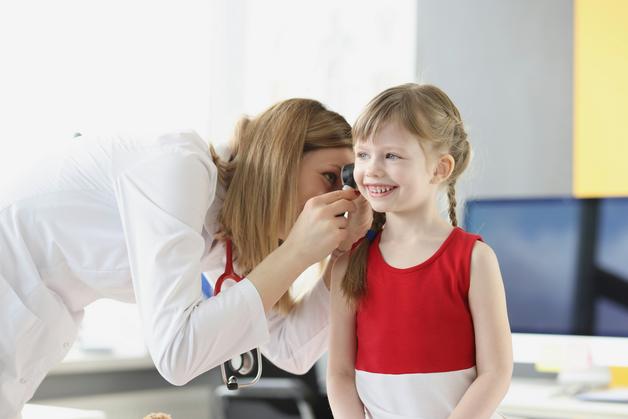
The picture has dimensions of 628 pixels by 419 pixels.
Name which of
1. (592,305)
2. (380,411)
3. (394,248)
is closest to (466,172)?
(394,248)

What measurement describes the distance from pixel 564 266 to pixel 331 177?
133 centimetres

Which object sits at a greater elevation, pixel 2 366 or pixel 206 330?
pixel 206 330

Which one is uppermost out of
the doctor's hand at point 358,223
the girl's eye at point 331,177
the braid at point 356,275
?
the girl's eye at point 331,177

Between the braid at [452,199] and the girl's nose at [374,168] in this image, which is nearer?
the girl's nose at [374,168]

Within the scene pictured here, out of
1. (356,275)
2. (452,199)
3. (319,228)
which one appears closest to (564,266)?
(452,199)

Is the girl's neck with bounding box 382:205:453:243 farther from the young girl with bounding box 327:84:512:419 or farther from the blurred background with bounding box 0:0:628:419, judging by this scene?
the blurred background with bounding box 0:0:628:419

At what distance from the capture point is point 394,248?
1.49m

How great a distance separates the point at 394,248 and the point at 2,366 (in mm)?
710

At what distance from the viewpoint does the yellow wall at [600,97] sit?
3.21m

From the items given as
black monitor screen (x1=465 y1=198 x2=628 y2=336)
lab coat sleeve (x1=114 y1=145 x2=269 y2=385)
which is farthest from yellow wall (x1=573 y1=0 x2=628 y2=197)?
lab coat sleeve (x1=114 y1=145 x2=269 y2=385)

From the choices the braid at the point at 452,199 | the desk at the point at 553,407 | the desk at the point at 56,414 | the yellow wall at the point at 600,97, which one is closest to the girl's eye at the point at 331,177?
the braid at the point at 452,199

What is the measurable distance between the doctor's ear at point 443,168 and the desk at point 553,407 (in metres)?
1.27

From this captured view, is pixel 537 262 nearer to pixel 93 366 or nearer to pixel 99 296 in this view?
pixel 99 296

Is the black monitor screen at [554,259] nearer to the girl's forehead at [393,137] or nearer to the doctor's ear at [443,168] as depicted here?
the doctor's ear at [443,168]
